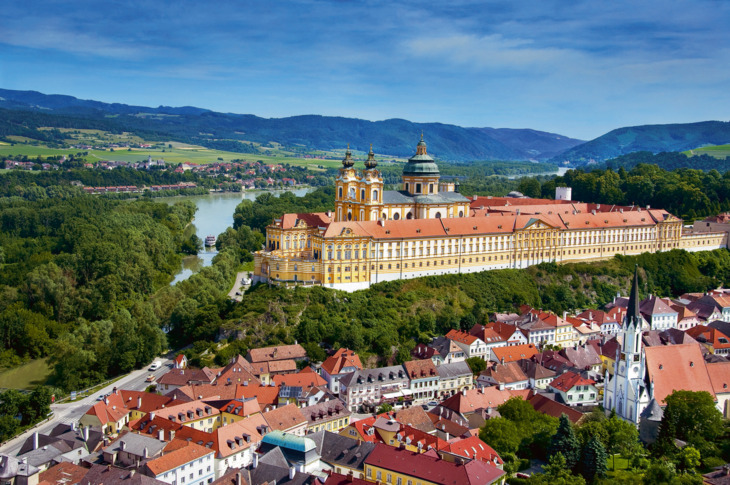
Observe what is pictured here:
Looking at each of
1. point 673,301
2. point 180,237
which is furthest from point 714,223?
point 180,237

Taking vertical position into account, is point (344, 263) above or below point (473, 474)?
above

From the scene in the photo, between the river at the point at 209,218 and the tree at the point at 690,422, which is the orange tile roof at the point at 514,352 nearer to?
the tree at the point at 690,422

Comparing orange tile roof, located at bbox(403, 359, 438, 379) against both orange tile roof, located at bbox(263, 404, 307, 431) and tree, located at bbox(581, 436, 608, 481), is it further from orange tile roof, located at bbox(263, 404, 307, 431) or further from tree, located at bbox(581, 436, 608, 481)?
tree, located at bbox(581, 436, 608, 481)

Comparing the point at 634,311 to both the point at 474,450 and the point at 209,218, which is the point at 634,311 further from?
the point at 209,218

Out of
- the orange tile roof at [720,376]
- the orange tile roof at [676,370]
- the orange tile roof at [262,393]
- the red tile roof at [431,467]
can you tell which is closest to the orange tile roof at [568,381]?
the orange tile roof at [676,370]

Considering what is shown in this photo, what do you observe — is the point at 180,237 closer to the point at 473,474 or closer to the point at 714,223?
the point at 714,223
